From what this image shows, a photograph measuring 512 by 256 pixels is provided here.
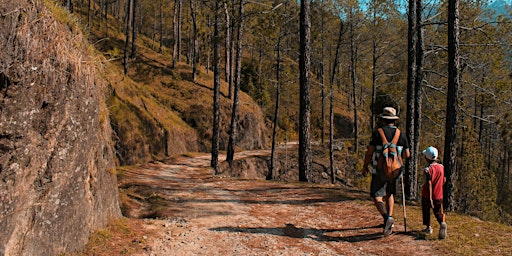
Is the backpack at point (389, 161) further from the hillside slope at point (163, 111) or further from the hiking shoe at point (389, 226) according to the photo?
the hillside slope at point (163, 111)

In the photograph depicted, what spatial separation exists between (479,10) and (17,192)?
1606cm

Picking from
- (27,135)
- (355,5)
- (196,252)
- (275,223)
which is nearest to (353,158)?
(355,5)

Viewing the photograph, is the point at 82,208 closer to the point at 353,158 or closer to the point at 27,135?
the point at 27,135

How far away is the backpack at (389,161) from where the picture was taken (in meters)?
6.32

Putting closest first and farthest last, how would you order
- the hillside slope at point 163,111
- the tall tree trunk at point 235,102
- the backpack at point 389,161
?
the backpack at point 389,161
the tall tree trunk at point 235,102
the hillside slope at point 163,111

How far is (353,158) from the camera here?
112 ft

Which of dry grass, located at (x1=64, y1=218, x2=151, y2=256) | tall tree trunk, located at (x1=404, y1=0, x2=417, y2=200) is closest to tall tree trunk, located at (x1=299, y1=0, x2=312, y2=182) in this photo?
tall tree trunk, located at (x1=404, y1=0, x2=417, y2=200)

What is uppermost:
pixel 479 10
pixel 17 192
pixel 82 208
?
pixel 479 10

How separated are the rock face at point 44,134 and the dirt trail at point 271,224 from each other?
1.47 meters

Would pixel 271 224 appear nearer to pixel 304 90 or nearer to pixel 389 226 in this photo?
pixel 389 226

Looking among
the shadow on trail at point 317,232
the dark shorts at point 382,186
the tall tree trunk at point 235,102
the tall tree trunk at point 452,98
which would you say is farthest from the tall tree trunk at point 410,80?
the tall tree trunk at point 235,102

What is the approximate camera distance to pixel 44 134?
4.72 meters

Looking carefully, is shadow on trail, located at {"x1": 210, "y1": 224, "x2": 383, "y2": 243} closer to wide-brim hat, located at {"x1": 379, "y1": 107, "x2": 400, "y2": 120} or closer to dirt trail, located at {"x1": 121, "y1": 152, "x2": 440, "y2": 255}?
dirt trail, located at {"x1": 121, "y1": 152, "x2": 440, "y2": 255}

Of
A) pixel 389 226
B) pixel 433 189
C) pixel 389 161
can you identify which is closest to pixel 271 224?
pixel 389 226
